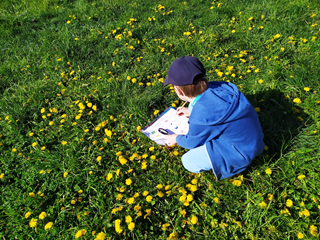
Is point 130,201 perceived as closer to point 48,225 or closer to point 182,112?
point 48,225

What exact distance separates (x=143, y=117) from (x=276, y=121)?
1.51m

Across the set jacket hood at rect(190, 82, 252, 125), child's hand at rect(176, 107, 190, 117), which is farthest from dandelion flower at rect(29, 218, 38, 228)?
child's hand at rect(176, 107, 190, 117)

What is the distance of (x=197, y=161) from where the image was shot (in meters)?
1.86

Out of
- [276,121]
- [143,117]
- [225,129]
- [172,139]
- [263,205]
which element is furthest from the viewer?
[143,117]

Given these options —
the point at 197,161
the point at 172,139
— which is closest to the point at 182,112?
the point at 172,139

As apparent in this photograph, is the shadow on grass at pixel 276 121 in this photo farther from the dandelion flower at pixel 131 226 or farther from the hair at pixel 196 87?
the dandelion flower at pixel 131 226

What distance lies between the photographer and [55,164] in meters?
2.26

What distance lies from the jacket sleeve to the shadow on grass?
633 millimetres

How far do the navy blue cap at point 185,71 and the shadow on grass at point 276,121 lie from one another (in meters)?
1.04

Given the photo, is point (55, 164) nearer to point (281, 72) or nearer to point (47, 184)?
point (47, 184)

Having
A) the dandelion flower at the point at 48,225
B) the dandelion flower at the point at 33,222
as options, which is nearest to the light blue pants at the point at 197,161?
the dandelion flower at the point at 48,225

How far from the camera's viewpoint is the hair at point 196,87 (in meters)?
1.63

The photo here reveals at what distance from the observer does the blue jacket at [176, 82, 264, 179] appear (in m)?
1.47

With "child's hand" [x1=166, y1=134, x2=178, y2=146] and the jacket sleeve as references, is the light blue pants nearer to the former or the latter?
the jacket sleeve
